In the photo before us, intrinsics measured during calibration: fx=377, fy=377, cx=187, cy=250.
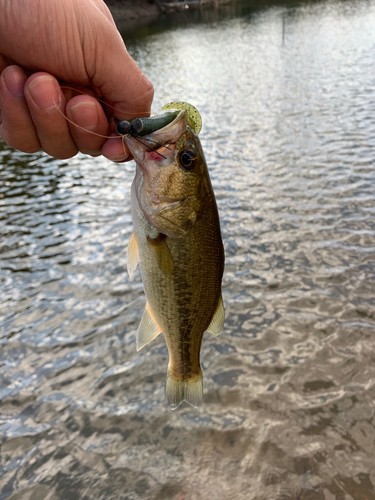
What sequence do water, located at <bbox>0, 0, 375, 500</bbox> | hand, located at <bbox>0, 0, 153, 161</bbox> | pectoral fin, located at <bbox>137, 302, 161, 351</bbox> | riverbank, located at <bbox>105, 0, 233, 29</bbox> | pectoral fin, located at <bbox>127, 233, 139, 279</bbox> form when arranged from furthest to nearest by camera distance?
riverbank, located at <bbox>105, 0, 233, 29</bbox>
water, located at <bbox>0, 0, 375, 500</bbox>
pectoral fin, located at <bbox>137, 302, 161, 351</bbox>
pectoral fin, located at <bbox>127, 233, 139, 279</bbox>
hand, located at <bbox>0, 0, 153, 161</bbox>

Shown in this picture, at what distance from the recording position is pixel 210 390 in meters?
4.30

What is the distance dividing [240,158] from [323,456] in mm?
8186

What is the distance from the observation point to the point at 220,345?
4.88 metres

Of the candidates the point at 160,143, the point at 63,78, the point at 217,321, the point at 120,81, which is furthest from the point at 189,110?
the point at 217,321

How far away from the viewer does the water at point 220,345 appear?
3570 mm

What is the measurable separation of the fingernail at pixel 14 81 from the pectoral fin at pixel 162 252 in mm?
995

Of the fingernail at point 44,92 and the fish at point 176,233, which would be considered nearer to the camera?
the fingernail at point 44,92

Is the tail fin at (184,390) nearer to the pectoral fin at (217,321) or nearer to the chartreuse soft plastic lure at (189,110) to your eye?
the pectoral fin at (217,321)

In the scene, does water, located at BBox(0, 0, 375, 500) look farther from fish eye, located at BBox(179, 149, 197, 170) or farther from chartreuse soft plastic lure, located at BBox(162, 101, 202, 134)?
chartreuse soft plastic lure, located at BBox(162, 101, 202, 134)

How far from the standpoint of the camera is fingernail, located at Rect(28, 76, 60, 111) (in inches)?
70.6

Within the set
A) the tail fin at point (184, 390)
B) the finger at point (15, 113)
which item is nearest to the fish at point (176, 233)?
the tail fin at point (184, 390)


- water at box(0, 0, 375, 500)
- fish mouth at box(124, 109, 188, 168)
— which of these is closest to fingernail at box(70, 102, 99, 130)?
fish mouth at box(124, 109, 188, 168)

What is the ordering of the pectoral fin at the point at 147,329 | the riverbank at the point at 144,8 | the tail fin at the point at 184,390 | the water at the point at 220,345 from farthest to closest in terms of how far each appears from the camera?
the riverbank at the point at 144,8 → the water at the point at 220,345 → the tail fin at the point at 184,390 → the pectoral fin at the point at 147,329

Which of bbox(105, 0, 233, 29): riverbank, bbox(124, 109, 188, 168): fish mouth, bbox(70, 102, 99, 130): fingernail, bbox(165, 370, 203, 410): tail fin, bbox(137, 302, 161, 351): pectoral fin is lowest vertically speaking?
bbox(165, 370, 203, 410): tail fin
